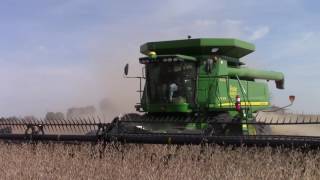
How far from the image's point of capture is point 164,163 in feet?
17.8

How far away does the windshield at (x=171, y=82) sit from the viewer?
9.05 meters

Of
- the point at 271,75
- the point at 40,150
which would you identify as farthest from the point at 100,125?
the point at 271,75

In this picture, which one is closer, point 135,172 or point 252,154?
point 135,172

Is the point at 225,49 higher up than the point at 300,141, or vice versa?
the point at 225,49

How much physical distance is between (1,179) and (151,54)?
14.9ft

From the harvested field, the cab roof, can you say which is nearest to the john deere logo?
the cab roof

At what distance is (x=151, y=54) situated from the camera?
912 centimetres

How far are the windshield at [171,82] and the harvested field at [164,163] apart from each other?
3012 mm

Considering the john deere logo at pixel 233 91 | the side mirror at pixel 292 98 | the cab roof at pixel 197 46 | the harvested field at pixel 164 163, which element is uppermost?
the cab roof at pixel 197 46

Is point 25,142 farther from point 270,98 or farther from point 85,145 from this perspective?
point 270,98

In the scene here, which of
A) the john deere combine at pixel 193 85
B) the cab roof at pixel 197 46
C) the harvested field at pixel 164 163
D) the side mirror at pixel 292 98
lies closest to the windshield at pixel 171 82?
the john deere combine at pixel 193 85

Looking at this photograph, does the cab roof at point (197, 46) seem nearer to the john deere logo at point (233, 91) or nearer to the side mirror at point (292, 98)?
the john deere logo at point (233, 91)

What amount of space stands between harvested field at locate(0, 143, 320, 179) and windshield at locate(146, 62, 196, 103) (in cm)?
301

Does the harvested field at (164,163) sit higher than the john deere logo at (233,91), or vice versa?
the john deere logo at (233,91)
